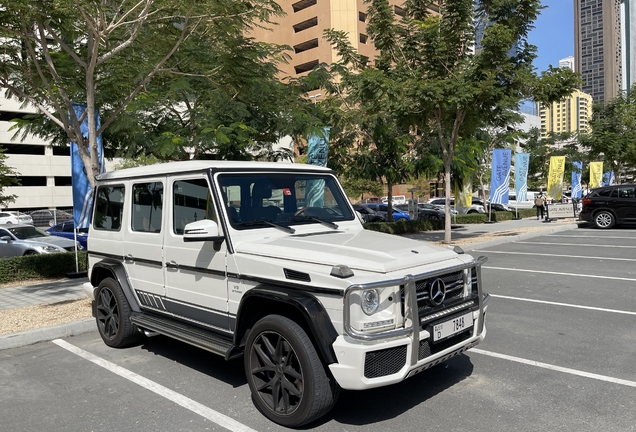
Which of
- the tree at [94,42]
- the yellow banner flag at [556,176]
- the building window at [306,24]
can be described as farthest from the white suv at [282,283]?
the building window at [306,24]

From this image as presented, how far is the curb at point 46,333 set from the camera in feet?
20.0

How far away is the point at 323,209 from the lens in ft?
16.7

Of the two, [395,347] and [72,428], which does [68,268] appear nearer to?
[72,428]

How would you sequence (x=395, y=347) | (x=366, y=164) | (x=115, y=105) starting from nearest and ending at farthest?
(x=395, y=347) < (x=115, y=105) < (x=366, y=164)

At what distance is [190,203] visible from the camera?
4805 millimetres

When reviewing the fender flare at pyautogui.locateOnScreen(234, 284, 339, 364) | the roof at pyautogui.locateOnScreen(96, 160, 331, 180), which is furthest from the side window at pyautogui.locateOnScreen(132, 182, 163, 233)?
the fender flare at pyautogui.locateOnScreen(234, 284, 339, 364)

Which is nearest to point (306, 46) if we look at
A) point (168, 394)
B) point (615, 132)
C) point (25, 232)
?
point (615, 132)

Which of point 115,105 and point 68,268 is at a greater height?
point 115,105

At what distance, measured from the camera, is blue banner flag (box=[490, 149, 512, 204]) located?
2367cm


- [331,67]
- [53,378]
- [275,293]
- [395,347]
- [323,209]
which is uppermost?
[331,67]

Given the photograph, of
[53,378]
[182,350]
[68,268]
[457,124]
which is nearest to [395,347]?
[182,350]

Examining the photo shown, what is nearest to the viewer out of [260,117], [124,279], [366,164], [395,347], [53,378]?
[395,347]

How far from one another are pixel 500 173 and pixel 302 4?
1871 inches

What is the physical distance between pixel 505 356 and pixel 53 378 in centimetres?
454
